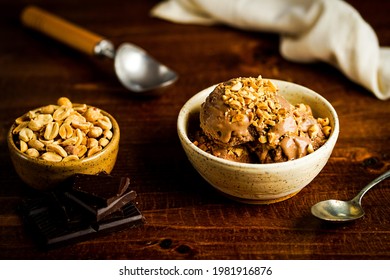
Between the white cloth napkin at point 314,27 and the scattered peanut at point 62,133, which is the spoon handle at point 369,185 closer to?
the white cloth napkin at point 314,27

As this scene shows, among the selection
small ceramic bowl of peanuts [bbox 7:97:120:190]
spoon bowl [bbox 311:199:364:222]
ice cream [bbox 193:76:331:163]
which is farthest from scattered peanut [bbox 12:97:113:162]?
spoon bowl [bbox 311:199:364:222]

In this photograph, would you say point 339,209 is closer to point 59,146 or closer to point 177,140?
point 177,140

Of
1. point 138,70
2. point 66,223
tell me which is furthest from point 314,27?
point 66,223

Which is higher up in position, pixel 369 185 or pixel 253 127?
pixel 253 127

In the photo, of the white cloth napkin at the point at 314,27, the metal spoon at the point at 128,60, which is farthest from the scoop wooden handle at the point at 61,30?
the white cloth napkin at the point at 314,27

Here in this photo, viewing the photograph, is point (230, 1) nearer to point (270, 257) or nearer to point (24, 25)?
point (24, 25)
